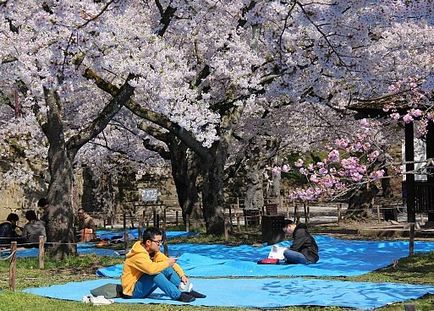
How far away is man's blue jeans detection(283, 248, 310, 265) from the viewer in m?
13.6

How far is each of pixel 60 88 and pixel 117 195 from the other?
776 inches

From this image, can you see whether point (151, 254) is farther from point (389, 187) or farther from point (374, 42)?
point (389, 187)

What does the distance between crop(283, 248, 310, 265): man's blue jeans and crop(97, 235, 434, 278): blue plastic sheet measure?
0.68 ft

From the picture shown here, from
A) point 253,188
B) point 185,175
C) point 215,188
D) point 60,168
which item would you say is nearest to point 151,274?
point 60,168

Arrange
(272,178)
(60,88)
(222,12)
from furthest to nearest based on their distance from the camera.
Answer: (272,178) → (222,12) → (60,88)

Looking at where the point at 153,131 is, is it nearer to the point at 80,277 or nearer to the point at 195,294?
the point at 80,277

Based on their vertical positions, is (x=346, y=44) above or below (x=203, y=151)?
above

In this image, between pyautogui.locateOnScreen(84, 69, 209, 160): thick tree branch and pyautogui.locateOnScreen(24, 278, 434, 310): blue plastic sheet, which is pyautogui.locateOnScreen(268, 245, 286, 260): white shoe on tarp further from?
pyautogui.locateOnScreen(84, 69, 209, 160): thick tree branch

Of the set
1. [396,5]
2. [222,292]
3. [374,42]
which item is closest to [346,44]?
[374,42]

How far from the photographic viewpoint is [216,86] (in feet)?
68.1

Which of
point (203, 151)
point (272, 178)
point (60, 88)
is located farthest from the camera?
point (272, 178)

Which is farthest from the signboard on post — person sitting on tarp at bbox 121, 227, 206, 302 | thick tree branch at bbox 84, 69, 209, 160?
person sitting on tarp at bbox 121, 227, 206, 302

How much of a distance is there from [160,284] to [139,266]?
0.39 m

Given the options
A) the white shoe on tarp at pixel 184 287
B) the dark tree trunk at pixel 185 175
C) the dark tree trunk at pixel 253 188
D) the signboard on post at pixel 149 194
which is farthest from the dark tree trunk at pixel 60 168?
the signboard on post at pixel 149 194
